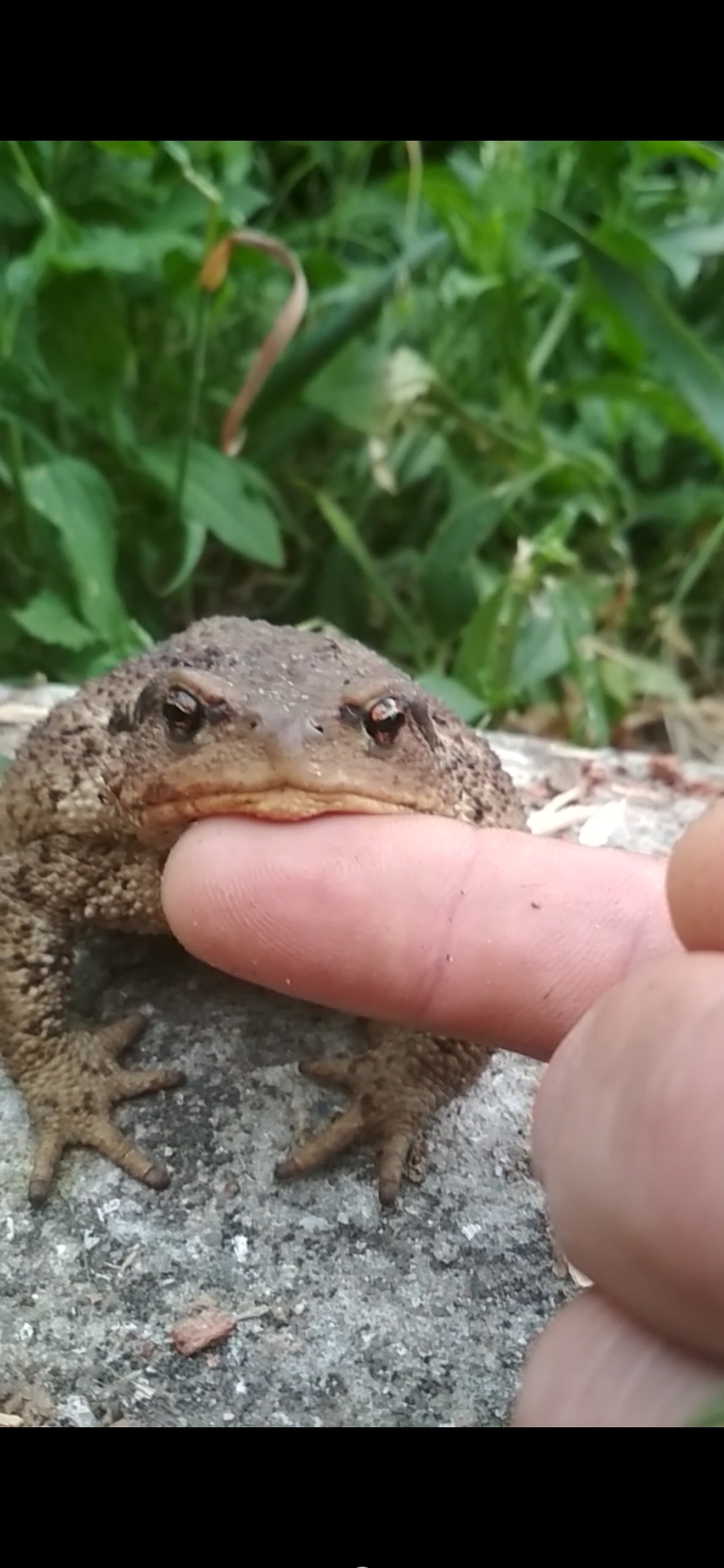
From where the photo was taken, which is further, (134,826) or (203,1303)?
(134,826)

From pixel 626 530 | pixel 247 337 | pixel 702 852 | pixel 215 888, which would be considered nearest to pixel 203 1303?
pixel 215 888

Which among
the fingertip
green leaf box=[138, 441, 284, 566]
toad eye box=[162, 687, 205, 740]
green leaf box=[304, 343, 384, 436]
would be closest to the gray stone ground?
toad eye box=[162, 687, 205, 740]

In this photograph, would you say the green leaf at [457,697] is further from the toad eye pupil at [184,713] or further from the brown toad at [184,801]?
the toad eye pupil at [184,713]

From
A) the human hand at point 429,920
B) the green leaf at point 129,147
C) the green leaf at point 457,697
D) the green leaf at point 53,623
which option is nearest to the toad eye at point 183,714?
the human hand at point 429,920

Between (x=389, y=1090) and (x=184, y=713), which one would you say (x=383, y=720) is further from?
(x=389, y=1090)

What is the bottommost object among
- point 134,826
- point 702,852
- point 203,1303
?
point 203,1303
